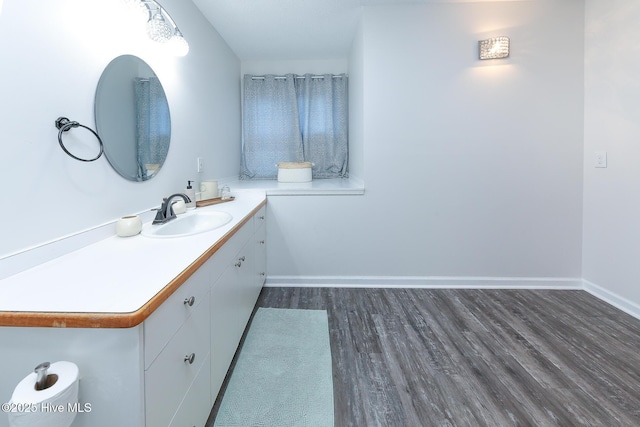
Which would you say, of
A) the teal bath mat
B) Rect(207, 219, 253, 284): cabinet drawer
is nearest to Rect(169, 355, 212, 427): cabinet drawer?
the teal bath mat

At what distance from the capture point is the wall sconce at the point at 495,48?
7.95ft

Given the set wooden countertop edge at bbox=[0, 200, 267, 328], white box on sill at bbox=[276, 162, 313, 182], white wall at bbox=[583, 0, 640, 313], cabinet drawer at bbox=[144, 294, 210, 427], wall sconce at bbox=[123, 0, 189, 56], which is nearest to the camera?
wooden countertop edge at bbox=[0, 200, 267, 328]

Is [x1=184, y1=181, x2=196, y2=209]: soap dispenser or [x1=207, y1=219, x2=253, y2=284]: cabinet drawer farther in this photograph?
[x1=184, y1=181, x2=196, y2=209]: soap dispenser

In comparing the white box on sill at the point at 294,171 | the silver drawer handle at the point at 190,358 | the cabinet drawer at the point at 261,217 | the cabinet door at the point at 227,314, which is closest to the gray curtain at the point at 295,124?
the white box on sill at the point at 294,171

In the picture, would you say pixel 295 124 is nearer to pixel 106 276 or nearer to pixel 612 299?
pixel 106 276

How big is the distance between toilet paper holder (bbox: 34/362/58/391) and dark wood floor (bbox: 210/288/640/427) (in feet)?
3.46

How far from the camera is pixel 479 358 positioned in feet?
5.66

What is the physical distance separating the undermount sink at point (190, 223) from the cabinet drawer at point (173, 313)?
486 millimetres

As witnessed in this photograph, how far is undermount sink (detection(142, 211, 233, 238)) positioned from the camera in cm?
157

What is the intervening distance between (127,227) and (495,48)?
9.24ft

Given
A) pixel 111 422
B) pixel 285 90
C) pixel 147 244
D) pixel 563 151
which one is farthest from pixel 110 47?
pixel 563 151

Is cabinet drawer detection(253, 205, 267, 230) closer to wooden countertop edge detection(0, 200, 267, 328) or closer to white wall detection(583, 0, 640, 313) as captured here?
wooden countertop edge detection(0, 200, 267, 328)

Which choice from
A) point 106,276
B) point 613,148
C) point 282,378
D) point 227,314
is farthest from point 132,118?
point 613,148

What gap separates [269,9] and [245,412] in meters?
2.73
